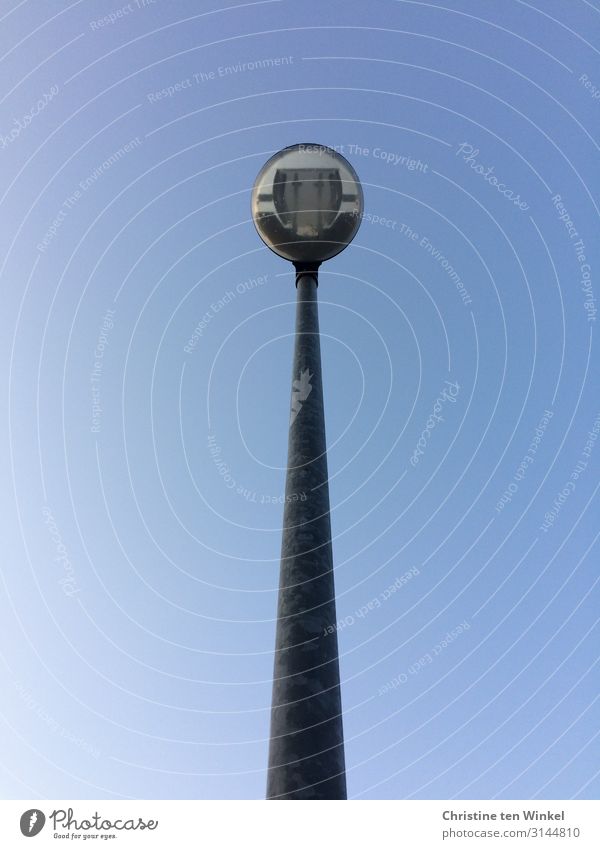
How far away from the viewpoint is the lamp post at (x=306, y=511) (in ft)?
25.8

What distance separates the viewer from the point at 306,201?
12.8 metres

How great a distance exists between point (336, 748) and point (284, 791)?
681mm

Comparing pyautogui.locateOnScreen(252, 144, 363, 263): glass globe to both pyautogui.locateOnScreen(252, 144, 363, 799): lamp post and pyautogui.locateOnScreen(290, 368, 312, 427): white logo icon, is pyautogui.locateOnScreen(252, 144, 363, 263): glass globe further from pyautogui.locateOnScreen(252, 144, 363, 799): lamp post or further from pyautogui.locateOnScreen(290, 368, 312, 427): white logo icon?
pyautogui.locateOnScreen(290, 368, 312, 427): white logo icon

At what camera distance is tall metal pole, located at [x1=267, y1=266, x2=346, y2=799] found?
25.5 ft

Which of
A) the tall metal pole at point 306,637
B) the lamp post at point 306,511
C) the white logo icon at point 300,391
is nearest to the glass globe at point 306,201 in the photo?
the lamp post at point 306,511

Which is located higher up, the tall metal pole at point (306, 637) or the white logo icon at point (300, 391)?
the white logo icon at point (300, 391)

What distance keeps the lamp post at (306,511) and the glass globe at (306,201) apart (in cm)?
2

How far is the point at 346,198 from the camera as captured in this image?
13.2m

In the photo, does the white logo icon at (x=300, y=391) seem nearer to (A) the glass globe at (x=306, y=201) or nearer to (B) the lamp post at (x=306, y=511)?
(B) the lamp post at (x=306, y=511)

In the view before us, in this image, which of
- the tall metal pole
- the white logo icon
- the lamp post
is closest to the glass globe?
the lamp post

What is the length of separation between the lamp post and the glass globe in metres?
0.02

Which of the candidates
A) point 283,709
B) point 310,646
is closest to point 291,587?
point 310,646

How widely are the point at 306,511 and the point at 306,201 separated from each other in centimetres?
576

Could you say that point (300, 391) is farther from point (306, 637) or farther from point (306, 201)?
point (306, 637)
